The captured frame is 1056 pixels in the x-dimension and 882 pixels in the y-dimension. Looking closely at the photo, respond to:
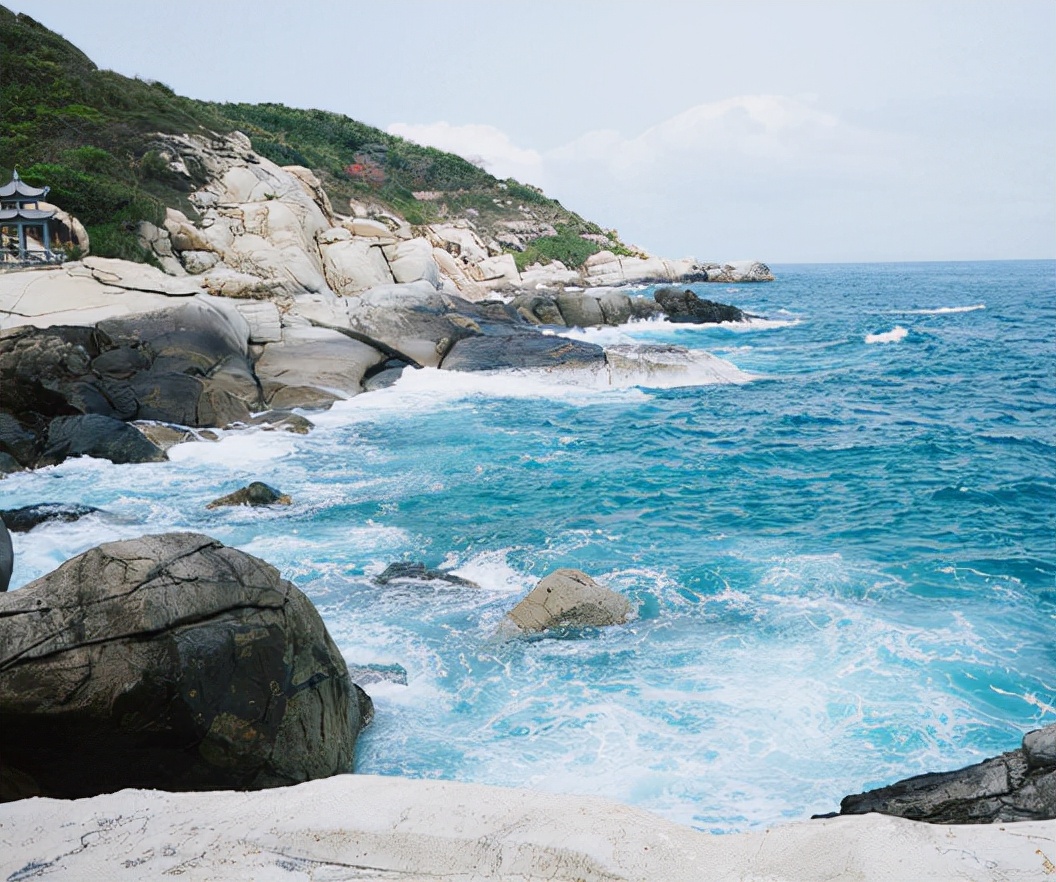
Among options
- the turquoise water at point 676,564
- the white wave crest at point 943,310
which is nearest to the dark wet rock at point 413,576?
the turquoise water at point 676,564

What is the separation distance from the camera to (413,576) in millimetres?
12219

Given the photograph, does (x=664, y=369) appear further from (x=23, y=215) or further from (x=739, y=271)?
(x=739, y=271)

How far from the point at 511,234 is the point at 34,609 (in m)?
69.7

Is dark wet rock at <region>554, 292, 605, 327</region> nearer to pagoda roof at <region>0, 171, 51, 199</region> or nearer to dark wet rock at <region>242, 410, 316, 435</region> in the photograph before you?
dark wet rock at <region>242, 410, 316, 435</region>

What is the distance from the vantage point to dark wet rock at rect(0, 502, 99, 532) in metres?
13.2

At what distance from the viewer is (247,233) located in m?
34.6

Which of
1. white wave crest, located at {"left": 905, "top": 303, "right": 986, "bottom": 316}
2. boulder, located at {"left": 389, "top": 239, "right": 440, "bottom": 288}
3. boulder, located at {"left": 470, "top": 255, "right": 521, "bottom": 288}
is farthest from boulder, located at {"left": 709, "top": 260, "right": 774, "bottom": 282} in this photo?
boulder, located at {"left": 389, "top": 239, "right": 440, "bottom": 288}

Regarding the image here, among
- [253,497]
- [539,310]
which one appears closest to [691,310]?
[539,310]

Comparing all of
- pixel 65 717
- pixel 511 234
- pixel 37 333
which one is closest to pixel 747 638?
pixel 65 717

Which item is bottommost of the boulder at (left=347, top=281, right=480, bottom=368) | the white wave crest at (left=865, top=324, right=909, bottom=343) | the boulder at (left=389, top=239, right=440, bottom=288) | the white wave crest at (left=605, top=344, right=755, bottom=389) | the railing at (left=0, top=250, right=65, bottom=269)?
the white wave crest at (left=605, top=344, right=755, bottom=389)

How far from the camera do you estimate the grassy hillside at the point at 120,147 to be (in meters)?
29.3

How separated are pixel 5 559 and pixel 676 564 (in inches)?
364

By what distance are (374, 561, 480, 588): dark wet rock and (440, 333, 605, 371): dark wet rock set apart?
1692 cm

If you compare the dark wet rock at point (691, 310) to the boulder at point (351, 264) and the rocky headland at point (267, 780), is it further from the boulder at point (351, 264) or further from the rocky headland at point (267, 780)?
the rocky headland at point (267, 780)
